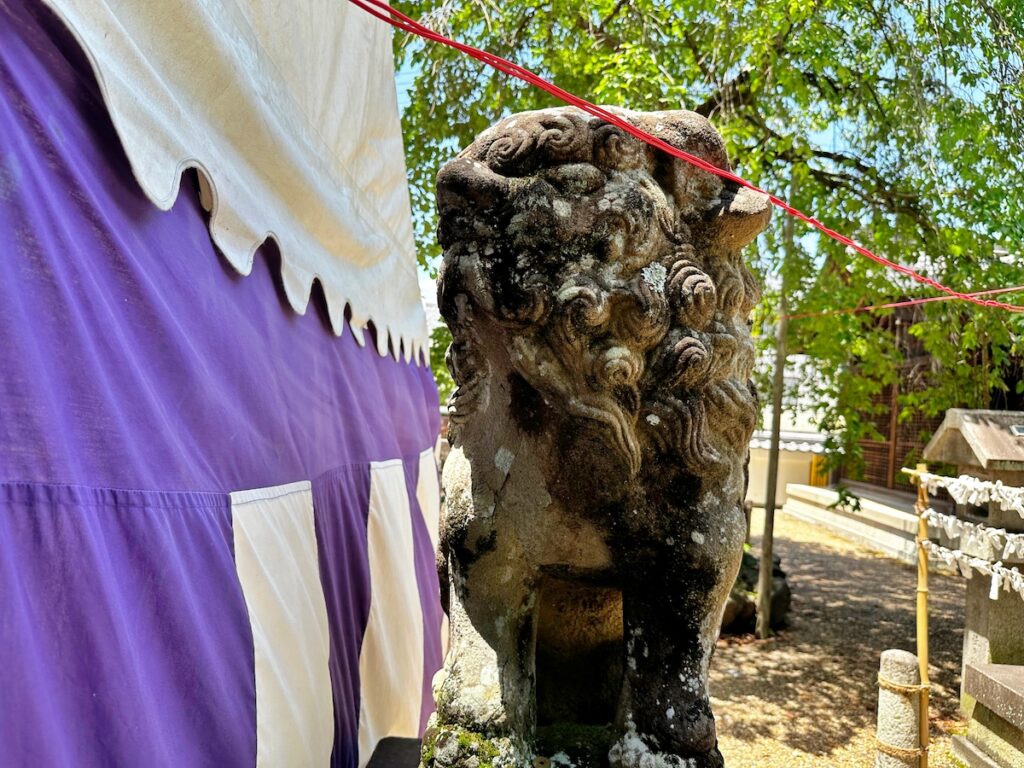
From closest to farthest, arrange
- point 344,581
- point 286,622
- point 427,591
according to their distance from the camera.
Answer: point 286,622 → point 344,581 → point 427,591

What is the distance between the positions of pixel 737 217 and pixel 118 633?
1148 millimetres

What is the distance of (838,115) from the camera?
4953mm

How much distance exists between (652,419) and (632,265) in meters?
0.26

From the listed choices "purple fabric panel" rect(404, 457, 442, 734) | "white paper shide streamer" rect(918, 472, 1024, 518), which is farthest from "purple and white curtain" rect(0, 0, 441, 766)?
"white paper shide streamer" rect(918, 472, 1024, 518)

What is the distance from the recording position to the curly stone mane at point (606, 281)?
4.03 ft

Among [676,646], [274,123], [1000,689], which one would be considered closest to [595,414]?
Answer: [676,646]

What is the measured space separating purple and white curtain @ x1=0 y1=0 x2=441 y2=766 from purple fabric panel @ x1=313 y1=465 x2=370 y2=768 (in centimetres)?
1

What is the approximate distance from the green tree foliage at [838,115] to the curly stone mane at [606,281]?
7.53 feet

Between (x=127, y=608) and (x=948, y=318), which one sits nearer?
(x=127, y=608)

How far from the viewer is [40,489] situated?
0.90 metres

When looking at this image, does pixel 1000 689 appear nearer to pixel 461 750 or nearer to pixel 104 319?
pixel 461 750

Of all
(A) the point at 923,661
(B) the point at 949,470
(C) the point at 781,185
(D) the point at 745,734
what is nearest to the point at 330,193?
(A) the point at 923,661

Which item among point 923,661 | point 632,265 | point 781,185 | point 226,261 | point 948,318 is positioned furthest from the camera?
point 781,185

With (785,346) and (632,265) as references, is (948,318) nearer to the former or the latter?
(785,346)
